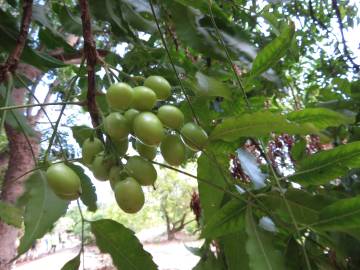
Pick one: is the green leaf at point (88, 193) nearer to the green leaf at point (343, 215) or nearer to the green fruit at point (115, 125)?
the green fruit at point (115, 125)

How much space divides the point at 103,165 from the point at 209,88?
0.19m

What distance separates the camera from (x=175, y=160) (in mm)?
531

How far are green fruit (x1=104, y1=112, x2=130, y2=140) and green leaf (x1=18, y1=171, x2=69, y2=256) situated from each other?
189 millimetres

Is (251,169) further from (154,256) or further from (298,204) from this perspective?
(154,256)

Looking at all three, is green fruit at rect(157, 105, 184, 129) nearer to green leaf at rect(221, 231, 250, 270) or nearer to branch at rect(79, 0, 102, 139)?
branch at rect(79, 0, 102, 139)

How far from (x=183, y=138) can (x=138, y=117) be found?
71 mm

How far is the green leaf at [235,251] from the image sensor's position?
0.61 meters

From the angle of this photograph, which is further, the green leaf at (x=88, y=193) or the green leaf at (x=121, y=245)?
the green leaf at (x=88, y=193)

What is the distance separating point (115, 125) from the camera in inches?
20.4

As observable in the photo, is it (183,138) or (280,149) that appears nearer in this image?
(183,138)

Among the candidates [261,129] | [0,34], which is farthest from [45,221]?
[0,34]

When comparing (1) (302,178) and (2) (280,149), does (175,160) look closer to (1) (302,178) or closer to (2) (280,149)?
(1) (302,178)

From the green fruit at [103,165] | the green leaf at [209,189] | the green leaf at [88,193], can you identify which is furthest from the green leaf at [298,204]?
the green leaf at [88,193]

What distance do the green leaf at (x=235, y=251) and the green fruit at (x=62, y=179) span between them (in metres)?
0.24
